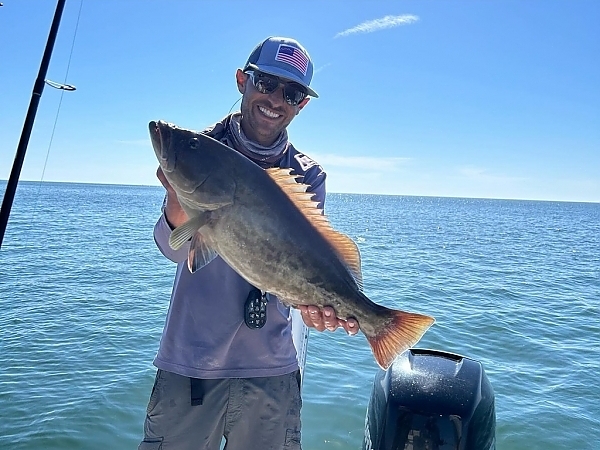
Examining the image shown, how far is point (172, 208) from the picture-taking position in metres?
2.80

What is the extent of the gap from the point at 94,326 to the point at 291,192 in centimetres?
946

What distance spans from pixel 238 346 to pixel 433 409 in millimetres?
1477

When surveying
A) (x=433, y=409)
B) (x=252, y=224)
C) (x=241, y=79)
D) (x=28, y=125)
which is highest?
(x=241, y=79)

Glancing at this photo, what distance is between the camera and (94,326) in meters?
10.8

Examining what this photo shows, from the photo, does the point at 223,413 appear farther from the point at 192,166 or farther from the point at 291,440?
the point at 192,166

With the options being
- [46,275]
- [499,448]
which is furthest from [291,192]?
[46,275]

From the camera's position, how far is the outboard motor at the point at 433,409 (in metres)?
3.39

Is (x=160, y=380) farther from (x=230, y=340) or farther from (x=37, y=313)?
(x=37, y=313)

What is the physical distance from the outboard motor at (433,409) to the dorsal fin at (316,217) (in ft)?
3.70

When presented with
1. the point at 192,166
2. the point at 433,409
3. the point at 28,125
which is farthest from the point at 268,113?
the point at 28,125

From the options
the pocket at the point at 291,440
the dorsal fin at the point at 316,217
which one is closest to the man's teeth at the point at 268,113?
the dorsal fin at the point at 316,217

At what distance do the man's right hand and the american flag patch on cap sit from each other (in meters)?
1.01

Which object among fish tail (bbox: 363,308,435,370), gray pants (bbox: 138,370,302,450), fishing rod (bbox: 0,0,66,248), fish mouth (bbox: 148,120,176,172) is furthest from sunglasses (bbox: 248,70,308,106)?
fishing rod (bbox: 0,0,66,248)

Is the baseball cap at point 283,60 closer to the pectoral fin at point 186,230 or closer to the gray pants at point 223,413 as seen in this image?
the pectoral fin at point 186,230
